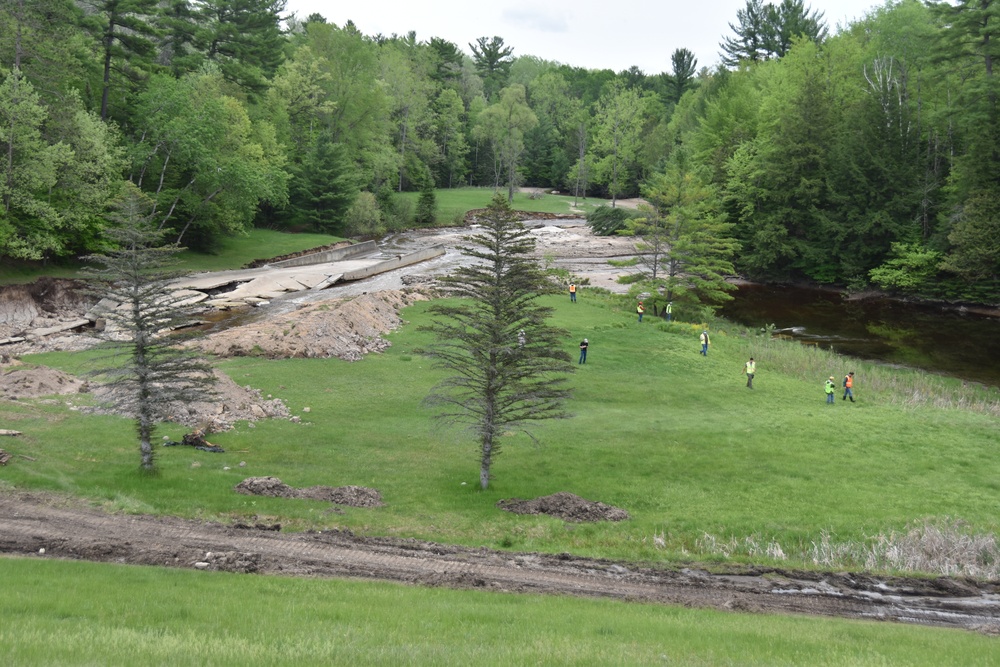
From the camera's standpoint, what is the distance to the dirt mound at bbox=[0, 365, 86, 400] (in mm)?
28750

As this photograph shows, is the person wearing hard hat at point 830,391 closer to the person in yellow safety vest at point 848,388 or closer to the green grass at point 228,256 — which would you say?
the person in yellow safety vest at point 848,388

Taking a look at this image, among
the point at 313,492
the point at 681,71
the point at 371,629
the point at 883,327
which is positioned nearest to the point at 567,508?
the point at 313,492

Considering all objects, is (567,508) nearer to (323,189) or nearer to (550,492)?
(550,492)

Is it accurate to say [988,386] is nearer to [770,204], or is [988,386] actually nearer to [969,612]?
[969,612]

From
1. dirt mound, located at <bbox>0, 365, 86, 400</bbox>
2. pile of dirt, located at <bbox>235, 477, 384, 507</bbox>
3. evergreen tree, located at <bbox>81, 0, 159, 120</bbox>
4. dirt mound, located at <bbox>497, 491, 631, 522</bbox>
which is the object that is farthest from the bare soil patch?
evergreen tree, located at <bbox>81, 0, 159, 120</bbox>

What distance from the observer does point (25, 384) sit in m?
29.3

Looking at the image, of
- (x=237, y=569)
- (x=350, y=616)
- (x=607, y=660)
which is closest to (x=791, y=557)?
(x=607, y=660)

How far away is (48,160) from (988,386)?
5877cm

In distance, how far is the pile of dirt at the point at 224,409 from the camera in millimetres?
27702

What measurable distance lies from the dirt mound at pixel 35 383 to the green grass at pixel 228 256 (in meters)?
17.9

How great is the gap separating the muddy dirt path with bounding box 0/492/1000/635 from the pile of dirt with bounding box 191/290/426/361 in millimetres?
19591

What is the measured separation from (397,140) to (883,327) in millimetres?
84162

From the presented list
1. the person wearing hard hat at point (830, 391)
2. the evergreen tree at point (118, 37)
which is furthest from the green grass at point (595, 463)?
the evergreen tree at point (118, 37)

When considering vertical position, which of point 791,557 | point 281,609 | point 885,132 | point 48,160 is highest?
point 885,132
